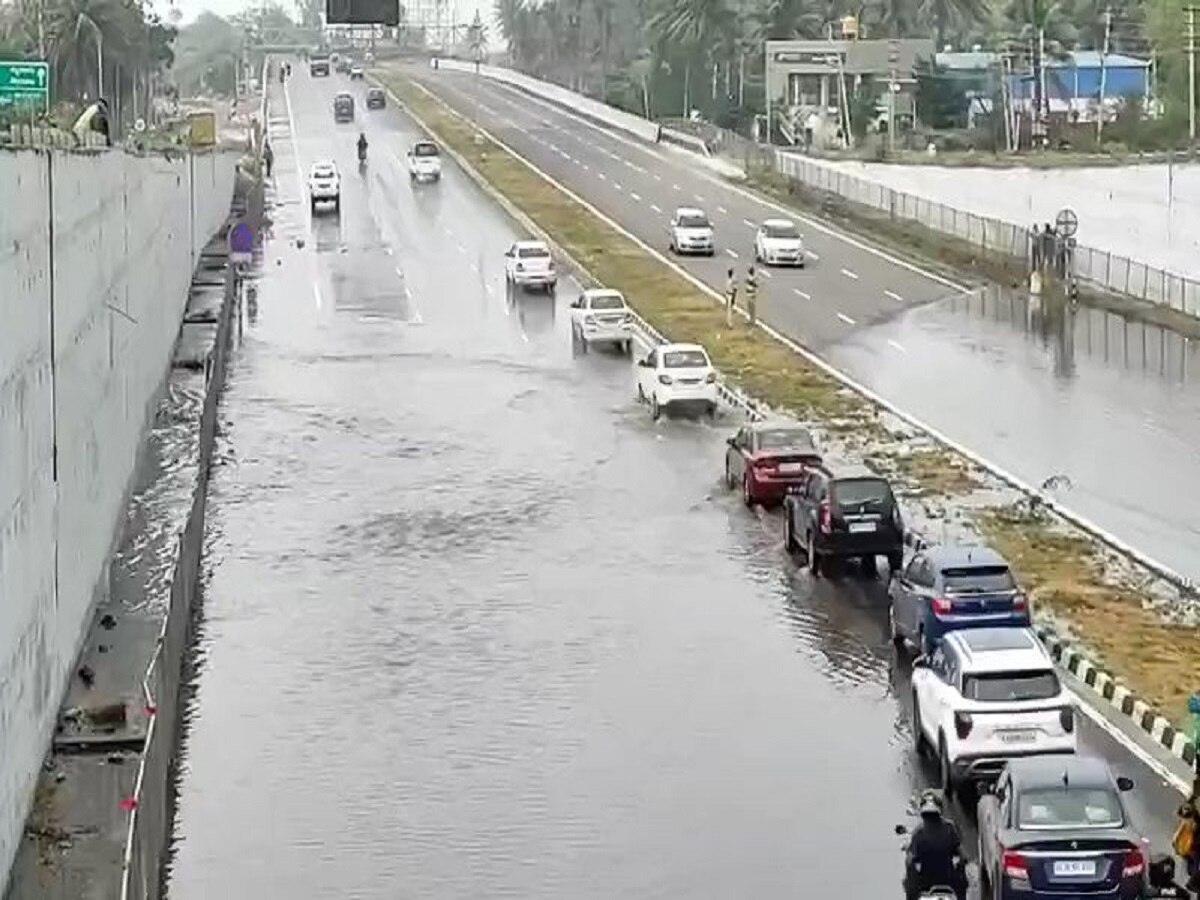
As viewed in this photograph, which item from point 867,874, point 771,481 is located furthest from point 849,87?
point 867,874

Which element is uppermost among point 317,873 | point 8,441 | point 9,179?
point 9,179

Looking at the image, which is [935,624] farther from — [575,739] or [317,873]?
[317,873]

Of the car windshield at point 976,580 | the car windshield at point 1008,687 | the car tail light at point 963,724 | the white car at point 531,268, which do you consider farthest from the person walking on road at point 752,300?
the car tail light at point 963,724

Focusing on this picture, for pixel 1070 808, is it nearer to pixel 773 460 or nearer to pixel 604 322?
pixel 773 460

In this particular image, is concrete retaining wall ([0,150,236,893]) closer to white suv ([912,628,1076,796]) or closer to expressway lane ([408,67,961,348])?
white suv ([912,628,1076,796])

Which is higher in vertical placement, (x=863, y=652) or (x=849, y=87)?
(x=849, y=87)

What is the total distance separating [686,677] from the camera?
2544cm

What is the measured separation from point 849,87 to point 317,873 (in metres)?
113

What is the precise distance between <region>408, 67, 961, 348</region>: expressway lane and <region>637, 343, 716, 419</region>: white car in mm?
9331

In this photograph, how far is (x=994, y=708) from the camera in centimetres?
2011

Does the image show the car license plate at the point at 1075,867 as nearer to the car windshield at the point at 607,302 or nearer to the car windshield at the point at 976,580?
the car windshield at the point at 976,580

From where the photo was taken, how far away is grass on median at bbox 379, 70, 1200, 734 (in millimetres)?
25672

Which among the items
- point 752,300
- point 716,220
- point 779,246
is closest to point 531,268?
point 779,246

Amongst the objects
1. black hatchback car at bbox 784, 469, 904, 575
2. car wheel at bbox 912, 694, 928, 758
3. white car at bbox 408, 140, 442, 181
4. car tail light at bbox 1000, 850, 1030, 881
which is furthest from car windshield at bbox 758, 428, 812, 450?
white car at bbox 408, 140, 442, 181
